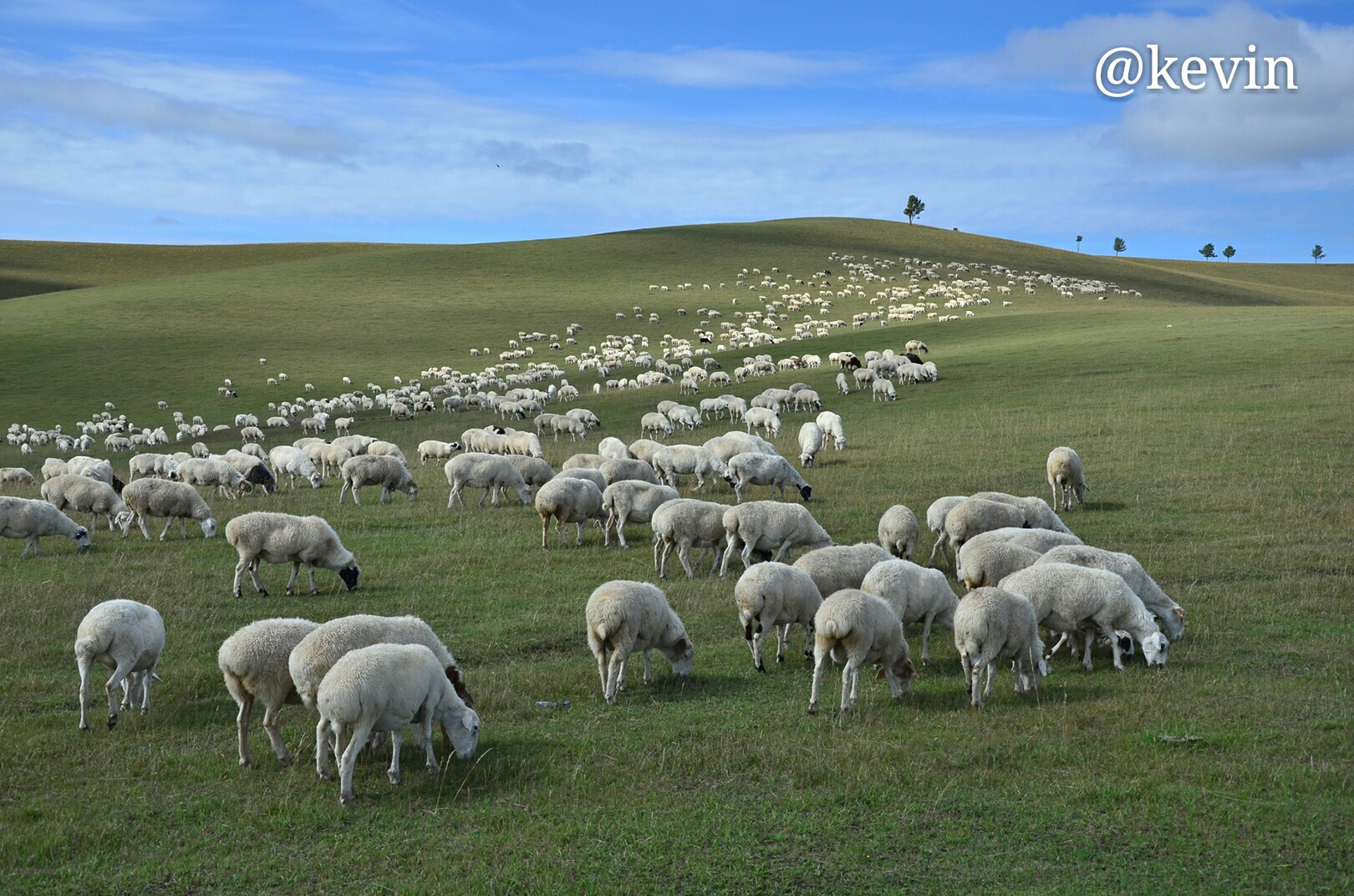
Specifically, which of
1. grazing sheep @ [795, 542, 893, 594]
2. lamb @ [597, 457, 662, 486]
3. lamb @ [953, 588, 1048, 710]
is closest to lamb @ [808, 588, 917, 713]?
lamb @ [953, 588, 1048, 710]

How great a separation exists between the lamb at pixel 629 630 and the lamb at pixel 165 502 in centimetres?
1155

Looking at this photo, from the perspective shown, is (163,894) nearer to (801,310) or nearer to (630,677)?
(630,677)

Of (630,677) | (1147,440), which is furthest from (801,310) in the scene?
(630,677)

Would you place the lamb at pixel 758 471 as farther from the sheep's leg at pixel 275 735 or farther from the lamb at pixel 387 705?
the sheep's leg at pixel 275 735

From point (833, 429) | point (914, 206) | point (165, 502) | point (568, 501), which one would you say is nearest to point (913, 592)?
point (568, 501)

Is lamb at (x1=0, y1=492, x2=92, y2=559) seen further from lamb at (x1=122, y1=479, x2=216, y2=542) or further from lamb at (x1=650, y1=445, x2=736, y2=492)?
lamb at (x1=650, y1=445, x2=736, y2=492)

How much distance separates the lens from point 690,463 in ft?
75.3

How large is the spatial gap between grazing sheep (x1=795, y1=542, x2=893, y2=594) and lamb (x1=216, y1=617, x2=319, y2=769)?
5.91m

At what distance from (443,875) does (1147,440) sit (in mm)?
25353

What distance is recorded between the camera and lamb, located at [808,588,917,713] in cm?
966

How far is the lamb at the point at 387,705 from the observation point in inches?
303

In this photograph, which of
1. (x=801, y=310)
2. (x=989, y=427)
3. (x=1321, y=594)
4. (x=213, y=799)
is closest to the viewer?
(x=213, y=799)

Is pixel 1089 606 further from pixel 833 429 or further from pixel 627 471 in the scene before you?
pixel 833 429

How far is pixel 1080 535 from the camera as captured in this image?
17375 millimetres
